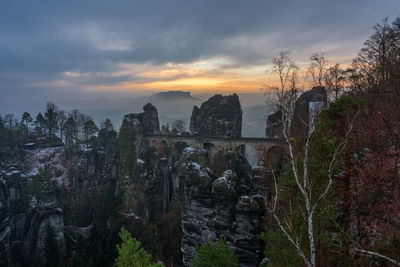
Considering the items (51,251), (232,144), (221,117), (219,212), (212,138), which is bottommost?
(51,251)

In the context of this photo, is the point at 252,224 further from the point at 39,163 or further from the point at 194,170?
the point at 39,163

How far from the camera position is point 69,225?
37.8m

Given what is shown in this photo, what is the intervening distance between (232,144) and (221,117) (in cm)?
764

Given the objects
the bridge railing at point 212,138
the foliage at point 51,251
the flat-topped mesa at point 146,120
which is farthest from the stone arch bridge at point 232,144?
the foliage at point 51,251

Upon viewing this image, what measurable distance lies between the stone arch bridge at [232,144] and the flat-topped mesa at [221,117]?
102 inches

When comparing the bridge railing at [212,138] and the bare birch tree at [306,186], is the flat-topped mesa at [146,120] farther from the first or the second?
the bare birch tree at [306,186]

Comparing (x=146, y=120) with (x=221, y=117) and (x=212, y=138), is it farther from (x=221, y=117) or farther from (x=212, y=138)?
(x=221, y=117)

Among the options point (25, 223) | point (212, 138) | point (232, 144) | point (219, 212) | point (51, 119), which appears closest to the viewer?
point (219, 212)

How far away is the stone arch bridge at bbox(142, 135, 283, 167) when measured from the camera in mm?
35631

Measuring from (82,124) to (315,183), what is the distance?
56.4m

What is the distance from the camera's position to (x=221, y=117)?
47156 mm

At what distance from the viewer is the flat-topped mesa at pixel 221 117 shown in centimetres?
4647

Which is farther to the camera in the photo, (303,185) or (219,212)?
(219,212)

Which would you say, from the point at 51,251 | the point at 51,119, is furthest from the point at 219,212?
the point at 51,119
